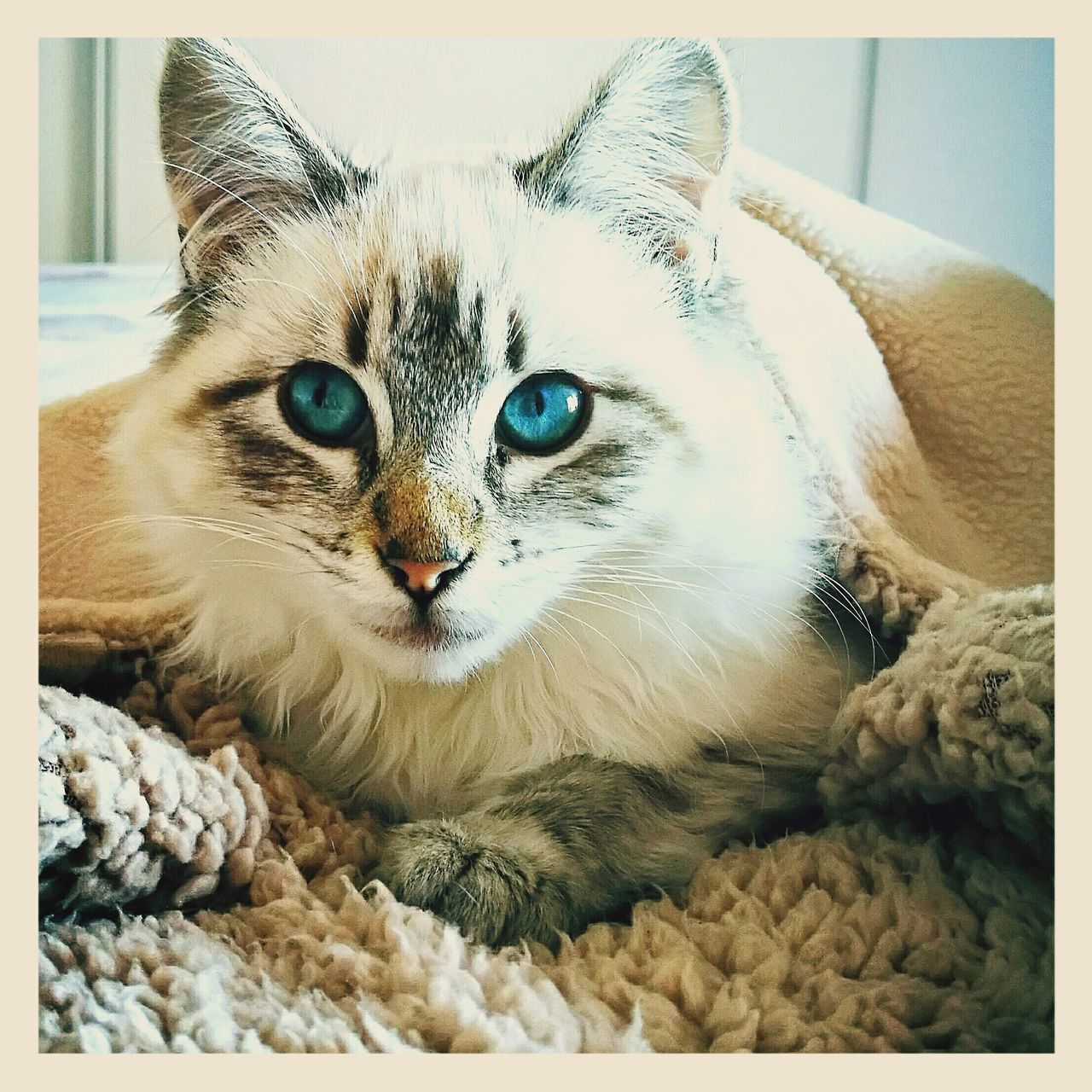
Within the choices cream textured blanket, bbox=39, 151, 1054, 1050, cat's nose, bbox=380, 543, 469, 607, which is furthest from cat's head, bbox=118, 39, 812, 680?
cream textured blanket, bbox=39, 151, 1054, 1050

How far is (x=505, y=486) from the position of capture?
0.85 metres

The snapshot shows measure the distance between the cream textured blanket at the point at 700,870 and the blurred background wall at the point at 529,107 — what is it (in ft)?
0.23

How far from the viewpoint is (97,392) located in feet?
3.74

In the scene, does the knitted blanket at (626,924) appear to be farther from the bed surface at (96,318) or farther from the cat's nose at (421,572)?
the bed surface at (96,318)

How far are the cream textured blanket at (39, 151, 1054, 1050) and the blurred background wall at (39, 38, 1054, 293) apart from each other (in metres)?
0.07

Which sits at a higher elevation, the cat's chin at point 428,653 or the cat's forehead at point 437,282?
the cat's forehead at point 437,282

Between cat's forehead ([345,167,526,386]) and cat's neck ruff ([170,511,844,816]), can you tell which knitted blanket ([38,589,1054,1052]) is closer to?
cat's neck ruff ([170,511,844,816])

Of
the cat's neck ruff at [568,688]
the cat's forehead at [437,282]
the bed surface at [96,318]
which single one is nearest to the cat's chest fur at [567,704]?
the cat's neck ruff at [568,688]

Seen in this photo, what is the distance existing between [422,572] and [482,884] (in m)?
0.26

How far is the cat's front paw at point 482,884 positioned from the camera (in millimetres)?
788

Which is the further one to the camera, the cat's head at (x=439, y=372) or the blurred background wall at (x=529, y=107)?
the blurred background wall at (x=529, y=107)

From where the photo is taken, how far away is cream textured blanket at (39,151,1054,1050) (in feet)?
2.33

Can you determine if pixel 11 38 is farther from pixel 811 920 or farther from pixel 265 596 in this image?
pixel 811 920

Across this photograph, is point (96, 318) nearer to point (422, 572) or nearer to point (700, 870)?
point (422, 572)
